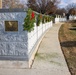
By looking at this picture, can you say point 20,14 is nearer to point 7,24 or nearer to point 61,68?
point 7,24

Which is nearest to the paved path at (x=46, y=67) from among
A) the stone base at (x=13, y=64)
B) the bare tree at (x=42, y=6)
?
the stone base at (x=13, y=64)

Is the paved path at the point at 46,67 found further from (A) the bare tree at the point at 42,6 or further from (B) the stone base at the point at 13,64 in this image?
(A) the bare tree at the point at 42,6

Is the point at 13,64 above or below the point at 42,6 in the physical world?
below

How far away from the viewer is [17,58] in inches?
306

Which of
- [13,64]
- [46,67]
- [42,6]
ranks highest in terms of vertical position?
[42,6]

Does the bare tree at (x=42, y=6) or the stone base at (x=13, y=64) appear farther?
the bare tree at (x=42, y=6)

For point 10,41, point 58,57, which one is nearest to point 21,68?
point 10,41

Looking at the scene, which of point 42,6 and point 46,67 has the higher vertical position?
point 42,6

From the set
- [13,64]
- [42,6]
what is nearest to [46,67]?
[13,64]

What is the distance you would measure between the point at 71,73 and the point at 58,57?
7.66 feet

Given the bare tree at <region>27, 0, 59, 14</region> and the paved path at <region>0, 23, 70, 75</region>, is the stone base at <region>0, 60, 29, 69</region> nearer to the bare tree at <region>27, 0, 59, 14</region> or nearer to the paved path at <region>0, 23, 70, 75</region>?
the paved path at <region>0, 23, 70, 75</region>

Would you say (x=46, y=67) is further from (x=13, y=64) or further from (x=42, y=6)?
(x=42, y=6)

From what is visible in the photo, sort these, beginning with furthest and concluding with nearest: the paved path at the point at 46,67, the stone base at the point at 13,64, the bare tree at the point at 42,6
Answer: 1. the bare tree at the point at 42,6
2. the stone base at the point at 13,64
3. the paved path at the point at 46,67

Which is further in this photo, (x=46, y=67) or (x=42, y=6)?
(x=42, y=6)
